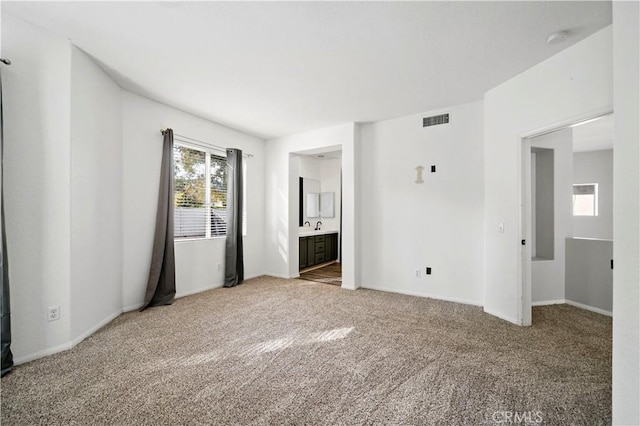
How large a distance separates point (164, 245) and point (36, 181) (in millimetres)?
1628

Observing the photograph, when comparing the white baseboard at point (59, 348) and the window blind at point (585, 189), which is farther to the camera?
the window blind at point (585, 189)

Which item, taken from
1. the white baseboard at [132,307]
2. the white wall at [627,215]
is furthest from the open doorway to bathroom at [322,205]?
the white wall at [627,215]

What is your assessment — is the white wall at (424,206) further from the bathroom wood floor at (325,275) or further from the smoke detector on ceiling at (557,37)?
the smoke detector on ceiling at (557,37)

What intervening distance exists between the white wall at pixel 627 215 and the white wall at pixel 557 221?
9.81ft

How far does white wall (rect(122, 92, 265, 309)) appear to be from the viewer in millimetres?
3541

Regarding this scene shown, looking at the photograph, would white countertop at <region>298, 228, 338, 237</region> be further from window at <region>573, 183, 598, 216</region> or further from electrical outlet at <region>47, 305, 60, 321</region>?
window at <region>573, 183, 598, 216</region>

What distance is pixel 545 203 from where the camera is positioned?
405 centimetres

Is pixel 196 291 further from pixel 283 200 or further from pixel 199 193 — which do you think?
pixel 283 200

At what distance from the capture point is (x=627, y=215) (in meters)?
1.26

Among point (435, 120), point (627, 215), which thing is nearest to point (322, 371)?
point (627, 215)

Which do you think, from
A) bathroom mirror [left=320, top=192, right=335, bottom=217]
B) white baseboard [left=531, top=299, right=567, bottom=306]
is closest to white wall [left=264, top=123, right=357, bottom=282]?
bathroom mirror [left=320, top=192, right=335, bottom=217]

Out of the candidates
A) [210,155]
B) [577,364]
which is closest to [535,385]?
[577,364]

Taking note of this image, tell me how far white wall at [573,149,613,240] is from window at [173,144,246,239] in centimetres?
815

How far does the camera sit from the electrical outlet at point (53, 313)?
2.40 m
